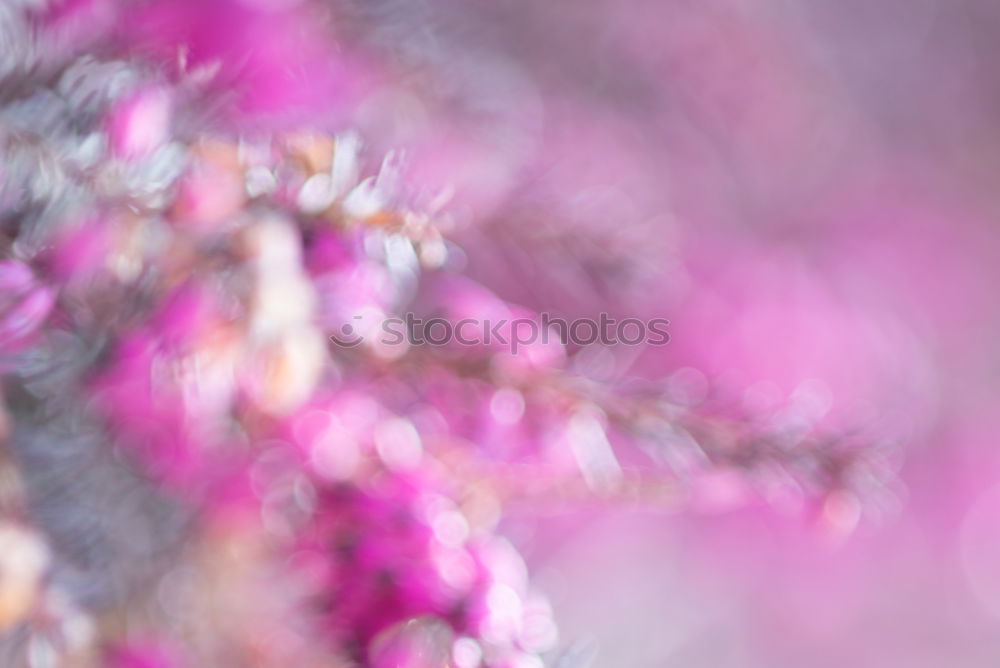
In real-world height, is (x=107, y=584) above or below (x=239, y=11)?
below

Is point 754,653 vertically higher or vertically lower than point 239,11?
lower

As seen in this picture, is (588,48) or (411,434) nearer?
(411,434)

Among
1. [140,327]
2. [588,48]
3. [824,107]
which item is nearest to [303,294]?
[140,327]

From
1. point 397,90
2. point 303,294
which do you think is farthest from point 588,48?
point 303,294

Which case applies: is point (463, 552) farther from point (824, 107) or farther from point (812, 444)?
point (824, 107)

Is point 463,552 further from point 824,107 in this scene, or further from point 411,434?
point 824,107

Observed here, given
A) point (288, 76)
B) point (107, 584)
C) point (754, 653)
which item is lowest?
point (754, 653)
